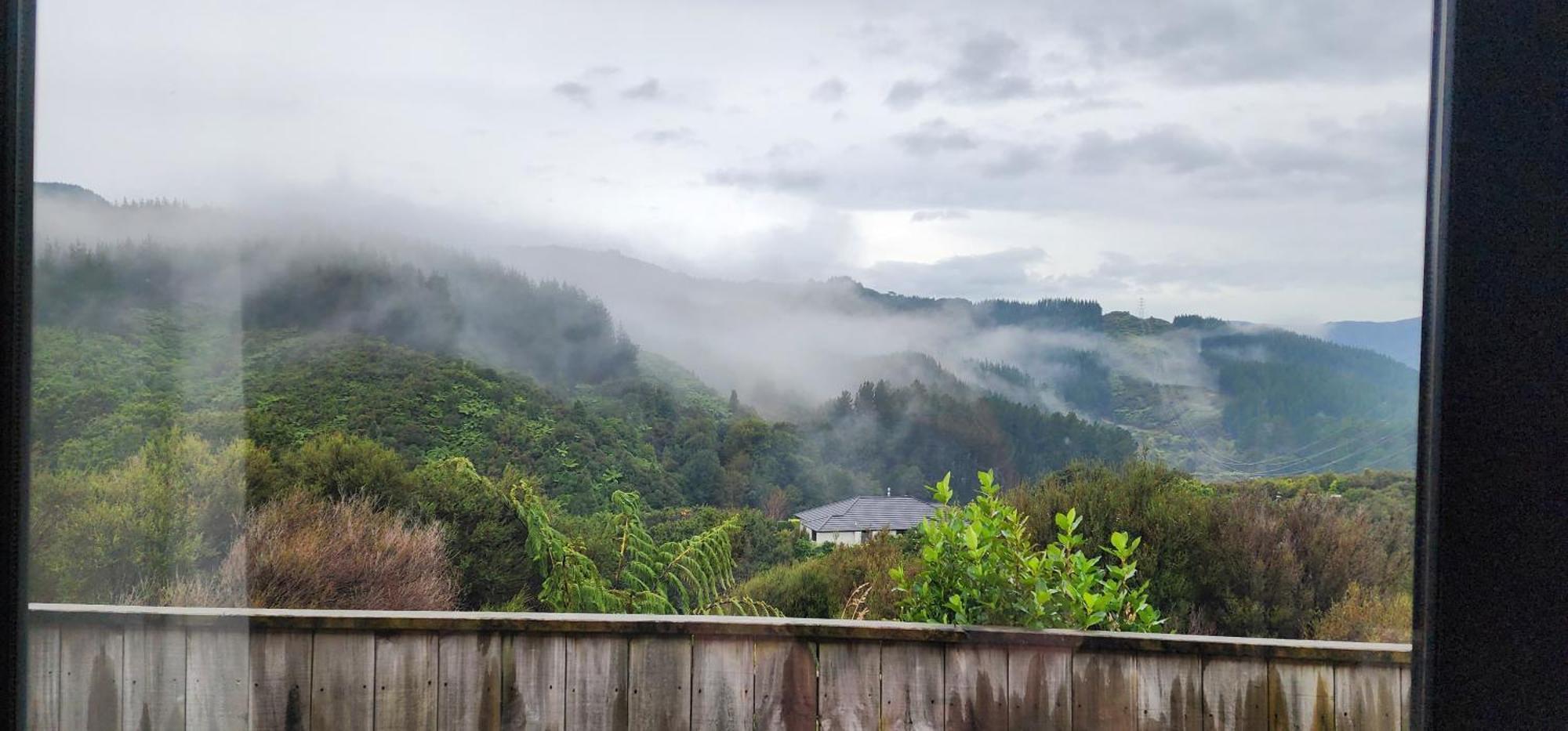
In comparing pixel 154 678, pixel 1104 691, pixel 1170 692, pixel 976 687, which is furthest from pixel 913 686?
pixel 154 678

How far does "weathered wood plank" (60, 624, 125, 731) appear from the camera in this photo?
0.95m

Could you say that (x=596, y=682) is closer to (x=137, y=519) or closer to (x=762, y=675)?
(x=762, y=675)

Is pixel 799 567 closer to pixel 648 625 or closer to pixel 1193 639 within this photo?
pixel 648 625

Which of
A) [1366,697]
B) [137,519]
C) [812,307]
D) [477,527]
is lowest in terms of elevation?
[1366,697]

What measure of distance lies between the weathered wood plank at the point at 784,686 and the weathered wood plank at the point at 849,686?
0.06ft

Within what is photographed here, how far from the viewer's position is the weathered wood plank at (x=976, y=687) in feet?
5.12

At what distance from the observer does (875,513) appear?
1.71 metres

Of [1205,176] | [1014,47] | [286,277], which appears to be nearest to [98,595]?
[286,277]

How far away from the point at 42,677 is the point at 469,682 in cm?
77

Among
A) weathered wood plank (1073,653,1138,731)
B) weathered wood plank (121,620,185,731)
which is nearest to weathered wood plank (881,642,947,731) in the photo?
weathered wood plank (1073,653,1138,731)

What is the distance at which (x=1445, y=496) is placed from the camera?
2.31 feet

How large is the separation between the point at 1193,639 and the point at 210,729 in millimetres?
1469

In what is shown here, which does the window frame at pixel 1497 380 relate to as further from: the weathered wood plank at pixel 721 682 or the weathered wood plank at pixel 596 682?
the weathered wood plank at pixel 596 682

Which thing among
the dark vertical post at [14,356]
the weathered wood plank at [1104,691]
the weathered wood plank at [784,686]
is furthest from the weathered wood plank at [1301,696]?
the dark vertical post at [14,356]
